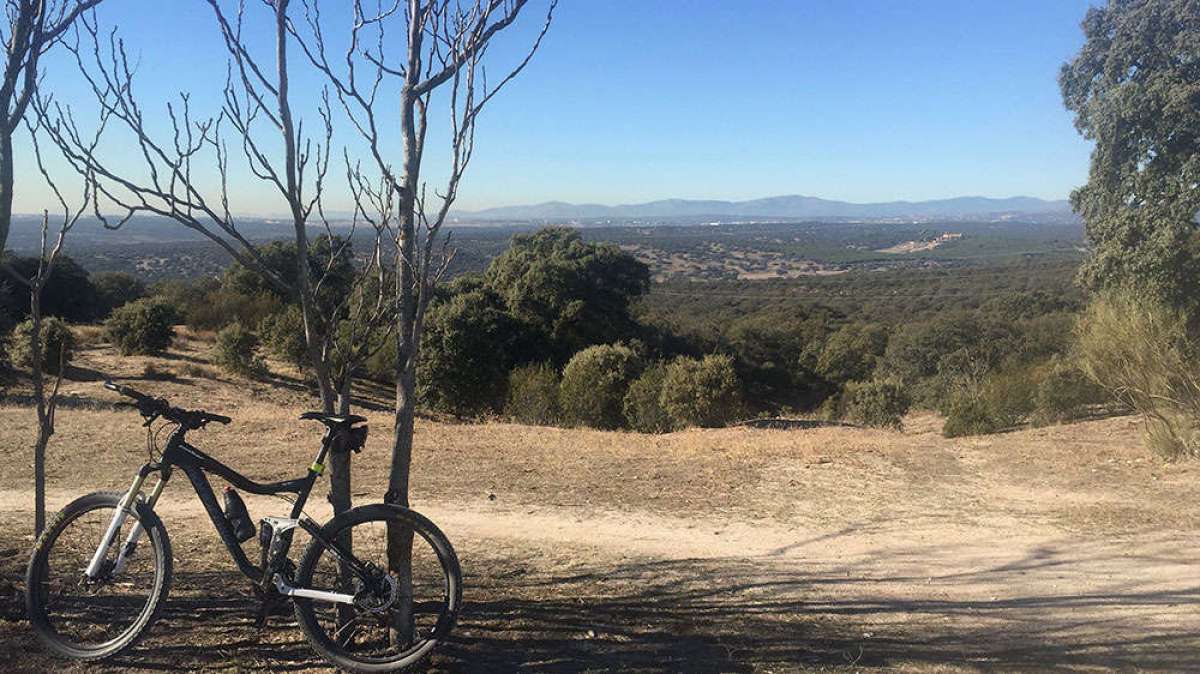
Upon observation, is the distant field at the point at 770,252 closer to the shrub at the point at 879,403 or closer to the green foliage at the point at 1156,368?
the shrub at the point at 879,403

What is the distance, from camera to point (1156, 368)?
10.6 m

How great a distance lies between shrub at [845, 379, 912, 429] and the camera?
2159cm

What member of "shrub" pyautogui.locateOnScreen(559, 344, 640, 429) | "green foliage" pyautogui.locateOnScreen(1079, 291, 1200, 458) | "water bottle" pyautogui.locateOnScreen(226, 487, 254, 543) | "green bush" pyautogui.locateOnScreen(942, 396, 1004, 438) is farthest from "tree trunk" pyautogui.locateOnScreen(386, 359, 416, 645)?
"shrub" pyautogui.locateOnScreen(559, 344, 640, 429)

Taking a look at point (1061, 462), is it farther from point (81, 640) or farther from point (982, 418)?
point (81, 640)

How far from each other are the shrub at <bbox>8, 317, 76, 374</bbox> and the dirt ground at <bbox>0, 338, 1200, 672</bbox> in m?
5.32

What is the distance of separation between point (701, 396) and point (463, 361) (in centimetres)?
815

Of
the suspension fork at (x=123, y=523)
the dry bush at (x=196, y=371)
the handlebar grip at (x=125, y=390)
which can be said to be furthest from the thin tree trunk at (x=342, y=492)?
the dry bush at (x=196, y=371)

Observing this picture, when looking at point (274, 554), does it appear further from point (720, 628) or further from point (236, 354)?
point (236, 354)

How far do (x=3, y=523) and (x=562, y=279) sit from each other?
22469 millimetres

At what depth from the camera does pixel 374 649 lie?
350cm

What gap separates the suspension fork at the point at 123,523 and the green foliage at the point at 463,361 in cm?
1876

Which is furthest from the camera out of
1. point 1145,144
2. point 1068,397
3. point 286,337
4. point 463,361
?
point 286,337

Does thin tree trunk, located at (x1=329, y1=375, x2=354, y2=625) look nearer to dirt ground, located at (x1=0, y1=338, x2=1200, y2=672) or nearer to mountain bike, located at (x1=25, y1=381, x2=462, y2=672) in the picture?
mountain bike, located at (x1=25, y1=381, x2=462, y2=672)

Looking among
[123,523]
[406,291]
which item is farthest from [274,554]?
[406,291]
